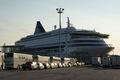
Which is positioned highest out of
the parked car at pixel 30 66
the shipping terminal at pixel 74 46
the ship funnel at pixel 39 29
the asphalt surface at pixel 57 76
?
the ship funnel at pixel 39 29

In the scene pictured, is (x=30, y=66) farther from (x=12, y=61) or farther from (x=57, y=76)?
(x=57, y=76)

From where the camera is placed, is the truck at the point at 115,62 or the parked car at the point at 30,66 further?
the truck at the point at 115,62

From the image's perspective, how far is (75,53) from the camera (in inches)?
3888

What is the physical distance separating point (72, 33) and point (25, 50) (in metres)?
37.2

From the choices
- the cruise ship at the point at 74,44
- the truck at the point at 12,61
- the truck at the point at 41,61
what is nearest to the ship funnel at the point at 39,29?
the cruise ship at the point at 74,44

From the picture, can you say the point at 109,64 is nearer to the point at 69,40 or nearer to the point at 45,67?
the point at 45,67

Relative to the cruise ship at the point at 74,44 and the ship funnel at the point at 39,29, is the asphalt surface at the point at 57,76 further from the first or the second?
the ship funnel at the point at 39,29

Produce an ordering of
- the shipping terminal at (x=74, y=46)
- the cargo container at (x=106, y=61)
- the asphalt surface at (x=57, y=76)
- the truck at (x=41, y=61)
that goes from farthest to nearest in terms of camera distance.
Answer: the shipping terminal at (x=74, y=46) → the cargo container at (x=106, y=61) → the truck at (x=41, y=61) → the asphalt surface at (x=57, y=76)

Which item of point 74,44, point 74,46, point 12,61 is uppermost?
point 74,44

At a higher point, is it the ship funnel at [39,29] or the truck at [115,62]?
the ship funnel at [39,29]

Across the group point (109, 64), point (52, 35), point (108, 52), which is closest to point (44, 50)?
point (52, 35)

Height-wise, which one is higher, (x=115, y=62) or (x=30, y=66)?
(x=115, y=62)

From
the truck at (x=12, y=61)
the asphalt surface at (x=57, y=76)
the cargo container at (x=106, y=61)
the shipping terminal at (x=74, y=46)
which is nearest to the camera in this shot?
the asphalt surface at (x=57, y=76)

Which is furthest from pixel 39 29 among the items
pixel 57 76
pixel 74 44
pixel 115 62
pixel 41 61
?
pixel 57 76
